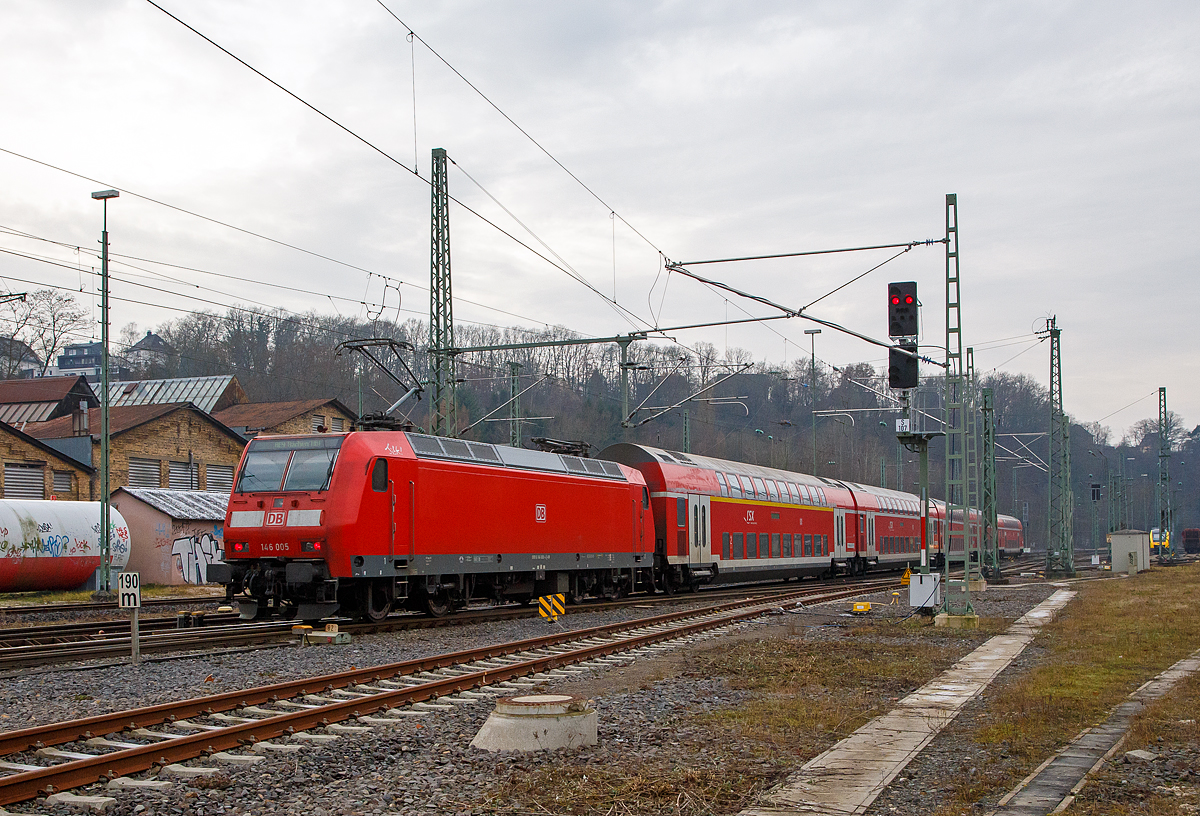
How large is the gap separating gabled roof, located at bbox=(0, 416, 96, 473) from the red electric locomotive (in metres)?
23.8

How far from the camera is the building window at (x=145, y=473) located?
43094 mm

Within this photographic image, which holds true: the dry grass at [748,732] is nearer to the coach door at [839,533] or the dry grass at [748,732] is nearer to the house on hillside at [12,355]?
the coach door at [839,533]

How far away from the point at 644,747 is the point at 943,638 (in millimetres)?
10249

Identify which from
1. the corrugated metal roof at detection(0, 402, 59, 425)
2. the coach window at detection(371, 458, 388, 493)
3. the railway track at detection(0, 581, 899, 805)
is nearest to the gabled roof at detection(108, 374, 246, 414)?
the corrugated metal roof at detection(0, 402, 59, 425)

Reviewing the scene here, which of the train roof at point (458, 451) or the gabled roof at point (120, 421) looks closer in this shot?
the train roof at point (458, 451)

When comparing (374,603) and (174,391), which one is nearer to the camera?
(374,603)

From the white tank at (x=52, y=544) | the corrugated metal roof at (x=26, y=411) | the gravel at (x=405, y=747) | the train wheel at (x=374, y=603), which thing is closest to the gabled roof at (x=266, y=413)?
the corrugated metal roof at (x=26, y=411)

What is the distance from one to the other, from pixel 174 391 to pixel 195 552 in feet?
99.2

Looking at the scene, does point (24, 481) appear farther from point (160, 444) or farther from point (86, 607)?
point (86, 607)

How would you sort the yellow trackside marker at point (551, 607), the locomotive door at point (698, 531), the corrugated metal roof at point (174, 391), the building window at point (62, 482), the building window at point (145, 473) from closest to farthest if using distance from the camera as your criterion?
the yellow trackside marker at point (551, 607) → the locomotive door at point (698, 531) → the building window at point (62, 482) → the building window at point (145, 473) → the corrugated metal roof at point (174, 391)

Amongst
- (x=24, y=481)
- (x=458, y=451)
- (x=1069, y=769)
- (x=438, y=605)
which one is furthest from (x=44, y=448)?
(x=1069, y=769)

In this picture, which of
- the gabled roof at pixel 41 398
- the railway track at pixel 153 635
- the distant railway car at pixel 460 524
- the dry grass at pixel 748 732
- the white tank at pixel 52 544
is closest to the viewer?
the dry grass at pixel 748 732

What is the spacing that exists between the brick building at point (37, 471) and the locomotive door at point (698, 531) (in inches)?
942

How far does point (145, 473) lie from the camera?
43750mm
